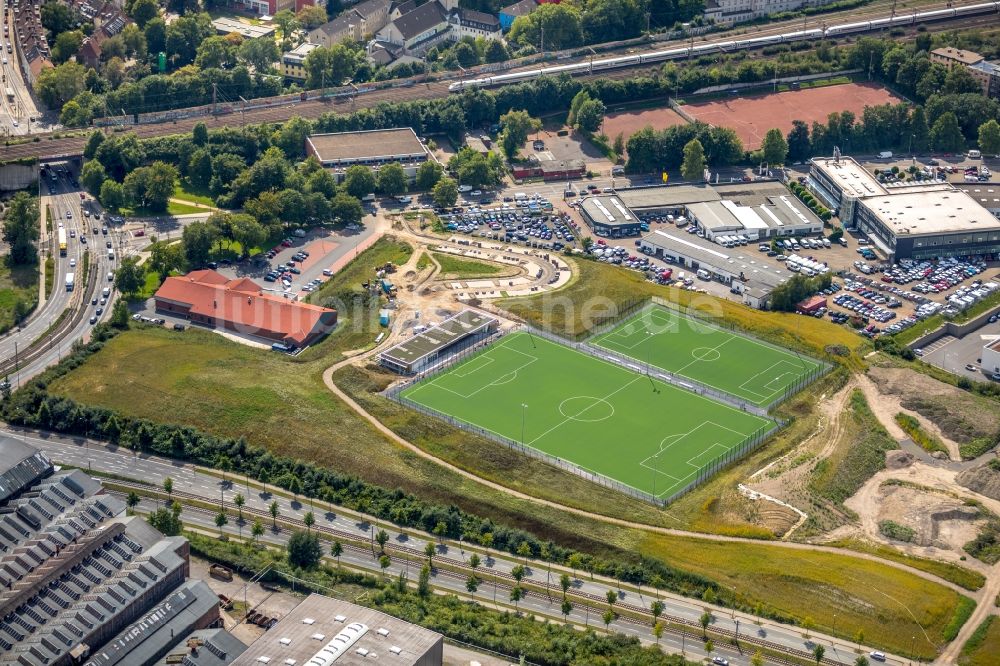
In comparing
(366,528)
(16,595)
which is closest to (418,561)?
(366,528)

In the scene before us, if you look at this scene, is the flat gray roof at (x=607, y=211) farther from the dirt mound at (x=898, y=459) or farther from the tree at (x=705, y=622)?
the tree at (x=705, y=622)

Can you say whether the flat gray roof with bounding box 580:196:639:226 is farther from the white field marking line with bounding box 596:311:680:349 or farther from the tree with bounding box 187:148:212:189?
the tree with bounding box 187:148:212:189

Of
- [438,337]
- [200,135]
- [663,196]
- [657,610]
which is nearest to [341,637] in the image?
[657,610]

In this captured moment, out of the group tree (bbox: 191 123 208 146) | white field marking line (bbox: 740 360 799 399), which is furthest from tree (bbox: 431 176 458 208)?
white field marking line (bbox: 740 360 799 399)

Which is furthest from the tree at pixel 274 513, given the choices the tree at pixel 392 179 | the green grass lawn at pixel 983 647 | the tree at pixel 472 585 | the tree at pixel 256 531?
the tree at pixel 392 179

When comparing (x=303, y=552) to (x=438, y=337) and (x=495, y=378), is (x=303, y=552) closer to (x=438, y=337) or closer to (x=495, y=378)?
(x=495, y=378)
